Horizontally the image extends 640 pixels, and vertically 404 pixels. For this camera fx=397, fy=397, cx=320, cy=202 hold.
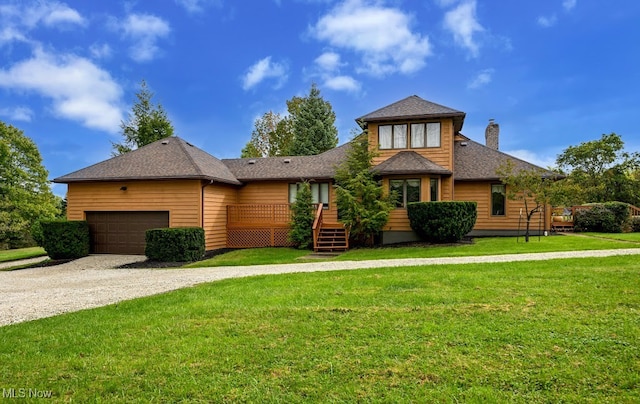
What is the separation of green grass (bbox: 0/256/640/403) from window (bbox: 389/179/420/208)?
32.2 ft

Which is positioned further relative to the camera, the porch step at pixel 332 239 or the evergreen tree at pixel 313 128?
the evergreen tree at pixel 313 128

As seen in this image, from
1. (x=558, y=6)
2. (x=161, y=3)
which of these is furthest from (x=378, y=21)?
(x=161, y=3)

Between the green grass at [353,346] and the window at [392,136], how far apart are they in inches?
458

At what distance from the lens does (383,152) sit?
18.0 m

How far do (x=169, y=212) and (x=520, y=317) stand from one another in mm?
14283

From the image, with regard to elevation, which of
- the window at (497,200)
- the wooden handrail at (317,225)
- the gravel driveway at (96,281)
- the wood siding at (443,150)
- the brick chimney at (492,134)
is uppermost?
the brick chimney at (492,134)

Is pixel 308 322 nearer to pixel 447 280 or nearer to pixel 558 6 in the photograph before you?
pixel 447 280

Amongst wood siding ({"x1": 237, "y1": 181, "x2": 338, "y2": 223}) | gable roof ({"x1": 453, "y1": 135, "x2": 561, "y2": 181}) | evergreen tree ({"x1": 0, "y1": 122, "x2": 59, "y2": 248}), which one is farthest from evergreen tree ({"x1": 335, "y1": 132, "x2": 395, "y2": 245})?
evergreen tree ({"x1": 0, "y1": 122, "x2": 59, "y2": 248})

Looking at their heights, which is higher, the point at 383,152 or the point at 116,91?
the point at 116,91

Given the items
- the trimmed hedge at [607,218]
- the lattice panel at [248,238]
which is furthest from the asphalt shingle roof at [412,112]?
the trimmed hedge at [607,218]

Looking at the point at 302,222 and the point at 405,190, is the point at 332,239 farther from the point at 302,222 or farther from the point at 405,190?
the point at 405,190

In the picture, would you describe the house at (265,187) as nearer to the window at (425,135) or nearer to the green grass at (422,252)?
the window at (425,135)

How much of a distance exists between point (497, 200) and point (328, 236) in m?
8.14

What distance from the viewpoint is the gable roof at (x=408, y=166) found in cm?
1614
